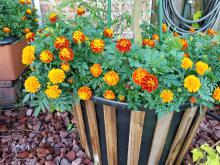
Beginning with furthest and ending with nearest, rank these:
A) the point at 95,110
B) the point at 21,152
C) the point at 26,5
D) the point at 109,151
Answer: the point at 26,5, the point at 21,152, the point at 109,151, the point at 95,110

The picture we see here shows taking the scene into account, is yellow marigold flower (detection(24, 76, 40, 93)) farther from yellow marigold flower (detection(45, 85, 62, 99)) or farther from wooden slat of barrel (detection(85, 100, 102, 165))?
wooden slat of barrel (detection(85, 100, 102, 165))

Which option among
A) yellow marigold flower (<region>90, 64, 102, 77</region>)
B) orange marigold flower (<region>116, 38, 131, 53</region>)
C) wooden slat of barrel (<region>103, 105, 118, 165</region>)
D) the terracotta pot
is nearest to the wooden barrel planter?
wooden slat of barrel (<region>103, 105, 118, 165</region>)

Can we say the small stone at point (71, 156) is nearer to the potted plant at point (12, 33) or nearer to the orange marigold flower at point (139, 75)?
the potted plant at point (12, 33)

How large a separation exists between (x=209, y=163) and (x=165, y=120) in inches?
10.5

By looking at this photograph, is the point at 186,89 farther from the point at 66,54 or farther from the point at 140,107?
the point at 66,54

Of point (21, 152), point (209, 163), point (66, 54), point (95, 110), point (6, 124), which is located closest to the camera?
point (209, 163)

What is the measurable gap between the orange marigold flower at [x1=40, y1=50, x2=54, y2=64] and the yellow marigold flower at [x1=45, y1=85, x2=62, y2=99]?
10cm

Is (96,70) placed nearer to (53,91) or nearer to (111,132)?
(53,91)

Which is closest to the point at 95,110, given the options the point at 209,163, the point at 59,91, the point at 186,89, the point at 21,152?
the point at 59,91

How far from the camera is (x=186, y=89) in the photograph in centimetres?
95

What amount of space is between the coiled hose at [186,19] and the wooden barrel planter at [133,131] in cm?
153

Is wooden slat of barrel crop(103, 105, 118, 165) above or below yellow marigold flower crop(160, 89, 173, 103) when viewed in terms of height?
below

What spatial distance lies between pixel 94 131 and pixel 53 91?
34cm

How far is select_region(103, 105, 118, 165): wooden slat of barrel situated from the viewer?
1046 mm
